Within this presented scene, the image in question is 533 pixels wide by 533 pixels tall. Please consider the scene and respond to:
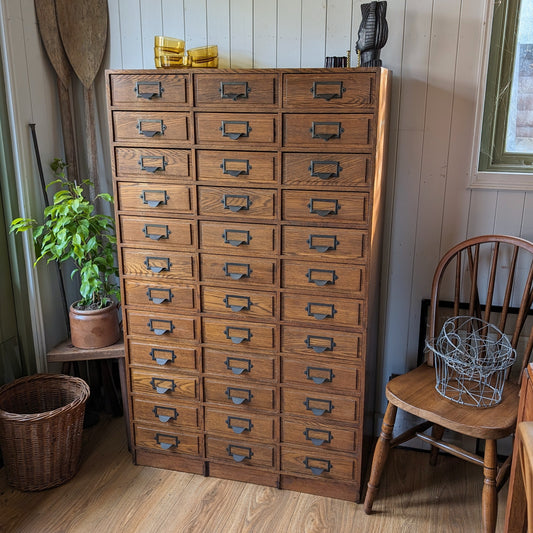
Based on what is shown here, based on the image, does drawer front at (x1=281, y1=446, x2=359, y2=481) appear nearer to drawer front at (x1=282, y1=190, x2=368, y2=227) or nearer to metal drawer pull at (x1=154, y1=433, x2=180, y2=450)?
metal drawer pull at (x1=154, y1=433, x2=180, y2=450)

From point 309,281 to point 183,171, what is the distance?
1.95 feet

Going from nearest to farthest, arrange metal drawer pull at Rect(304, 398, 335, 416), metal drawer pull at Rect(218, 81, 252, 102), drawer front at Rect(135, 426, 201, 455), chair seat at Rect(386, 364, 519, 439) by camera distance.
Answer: chair seat at Rect(386, 364, 519, 439) < metal drawer pull at Rect(218, 81, 252, 102) < metal drawer pull at Rect(304, 398, 335, 416) < drawer front at Rect(135, 426, 201, 455)

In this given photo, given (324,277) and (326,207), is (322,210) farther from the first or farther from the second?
(324,277)

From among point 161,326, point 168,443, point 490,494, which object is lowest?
point 168,443

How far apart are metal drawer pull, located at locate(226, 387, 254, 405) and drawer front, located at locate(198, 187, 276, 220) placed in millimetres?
666

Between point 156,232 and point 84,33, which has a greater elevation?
point 84,33

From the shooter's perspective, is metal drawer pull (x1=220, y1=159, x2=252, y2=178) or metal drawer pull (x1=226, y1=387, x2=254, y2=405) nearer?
metal drawer pull (x1=220, y1=159, x2=252, y2=178)

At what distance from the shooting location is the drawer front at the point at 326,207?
191 centimetres

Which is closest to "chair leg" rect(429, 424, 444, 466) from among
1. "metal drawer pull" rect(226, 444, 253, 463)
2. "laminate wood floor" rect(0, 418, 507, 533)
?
"laminate wood floor" rect(0, 418, 507, 533)

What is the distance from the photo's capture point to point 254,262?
6.73 ft

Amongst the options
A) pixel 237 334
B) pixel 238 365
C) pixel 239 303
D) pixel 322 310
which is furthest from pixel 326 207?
pixel 238 365

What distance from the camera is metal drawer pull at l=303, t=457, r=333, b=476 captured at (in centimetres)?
217

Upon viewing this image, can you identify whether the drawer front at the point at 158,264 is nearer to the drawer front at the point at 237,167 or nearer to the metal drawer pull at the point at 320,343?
the drawer front at the point at 237,167

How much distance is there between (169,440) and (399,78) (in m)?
1.70
